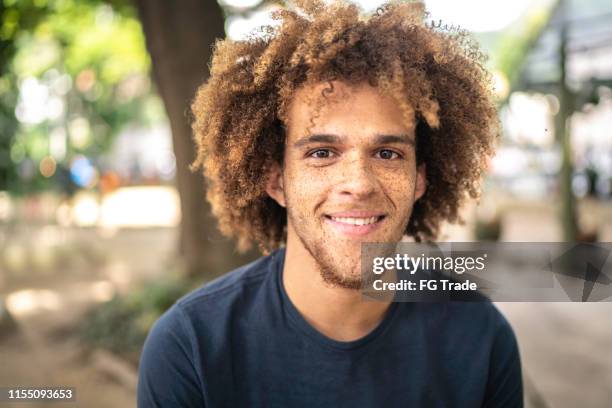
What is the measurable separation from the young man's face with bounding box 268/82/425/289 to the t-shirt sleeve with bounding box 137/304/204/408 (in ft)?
1.82

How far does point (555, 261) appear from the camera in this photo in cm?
254

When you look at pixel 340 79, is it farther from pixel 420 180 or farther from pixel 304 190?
pixel 420 180

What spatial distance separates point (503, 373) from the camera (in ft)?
7.27

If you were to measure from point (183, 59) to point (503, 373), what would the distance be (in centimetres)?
386

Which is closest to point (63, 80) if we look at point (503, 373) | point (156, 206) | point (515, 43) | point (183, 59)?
point (156, 206)

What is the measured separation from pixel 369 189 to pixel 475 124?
0.69 meters

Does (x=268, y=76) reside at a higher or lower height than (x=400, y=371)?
higher

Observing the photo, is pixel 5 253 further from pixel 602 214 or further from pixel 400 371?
pixel 602 214

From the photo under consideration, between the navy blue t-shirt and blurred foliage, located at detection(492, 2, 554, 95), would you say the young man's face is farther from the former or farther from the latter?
blurred foliage, located at detection(492, 2, 554, 95)

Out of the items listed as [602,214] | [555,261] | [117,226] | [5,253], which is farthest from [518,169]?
[555,261]

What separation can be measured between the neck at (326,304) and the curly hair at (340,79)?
0.50m

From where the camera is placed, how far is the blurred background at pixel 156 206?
504 centimetres

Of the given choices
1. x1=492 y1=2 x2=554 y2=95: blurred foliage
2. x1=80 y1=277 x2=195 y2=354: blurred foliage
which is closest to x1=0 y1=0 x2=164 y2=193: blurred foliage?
x1=80 y1=277 x2=195 y2=354: blurred foliage

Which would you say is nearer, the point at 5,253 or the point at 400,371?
the point at 400,371
